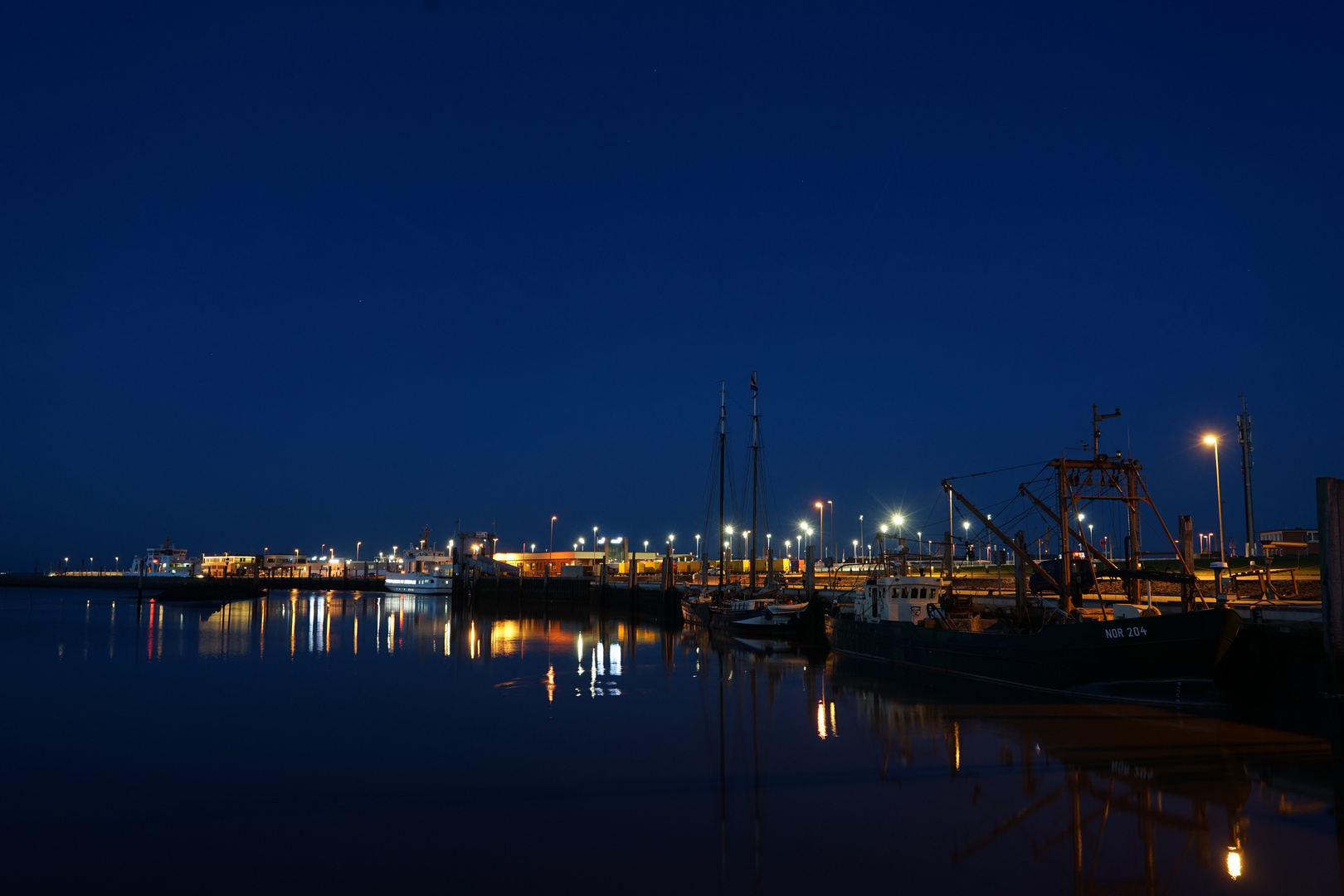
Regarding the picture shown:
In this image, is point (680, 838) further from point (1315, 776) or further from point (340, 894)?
point (1315, 776)

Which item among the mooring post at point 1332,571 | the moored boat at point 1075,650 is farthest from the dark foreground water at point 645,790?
the mooring post at point 1332,571

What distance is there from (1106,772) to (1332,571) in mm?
8453

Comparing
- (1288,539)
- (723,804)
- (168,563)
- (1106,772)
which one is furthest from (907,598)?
(168,563)

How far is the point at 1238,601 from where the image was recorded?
28.4 metres

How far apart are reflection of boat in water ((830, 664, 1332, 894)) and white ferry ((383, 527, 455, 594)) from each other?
97.3 metres

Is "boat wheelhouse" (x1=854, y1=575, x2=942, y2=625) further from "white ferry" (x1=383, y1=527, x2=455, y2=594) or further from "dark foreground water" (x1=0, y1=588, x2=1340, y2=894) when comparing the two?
"white ferry" (x1=383, y1=527, x2=455, y2=594)

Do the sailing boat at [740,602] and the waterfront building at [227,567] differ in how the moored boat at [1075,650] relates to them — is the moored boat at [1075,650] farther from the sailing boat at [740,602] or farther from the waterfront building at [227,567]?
the waterfront building at [227,567]

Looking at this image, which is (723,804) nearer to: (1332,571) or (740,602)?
(1332,571)

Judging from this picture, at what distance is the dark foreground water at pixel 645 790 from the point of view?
11.5m

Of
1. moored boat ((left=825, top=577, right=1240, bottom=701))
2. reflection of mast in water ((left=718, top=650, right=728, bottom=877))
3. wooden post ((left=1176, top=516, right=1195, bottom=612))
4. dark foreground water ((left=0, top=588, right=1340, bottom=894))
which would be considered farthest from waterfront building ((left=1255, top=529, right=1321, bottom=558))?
reflection of mast in water ((left=718, top=650, right=728, bottom=877))

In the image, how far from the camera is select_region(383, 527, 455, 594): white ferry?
116438 mm

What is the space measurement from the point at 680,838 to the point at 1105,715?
14520mm

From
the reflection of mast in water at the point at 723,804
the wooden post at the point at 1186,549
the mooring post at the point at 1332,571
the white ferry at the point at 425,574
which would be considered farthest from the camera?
the white ferry at the point at 425,574

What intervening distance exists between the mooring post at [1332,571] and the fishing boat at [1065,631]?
2.19 m
